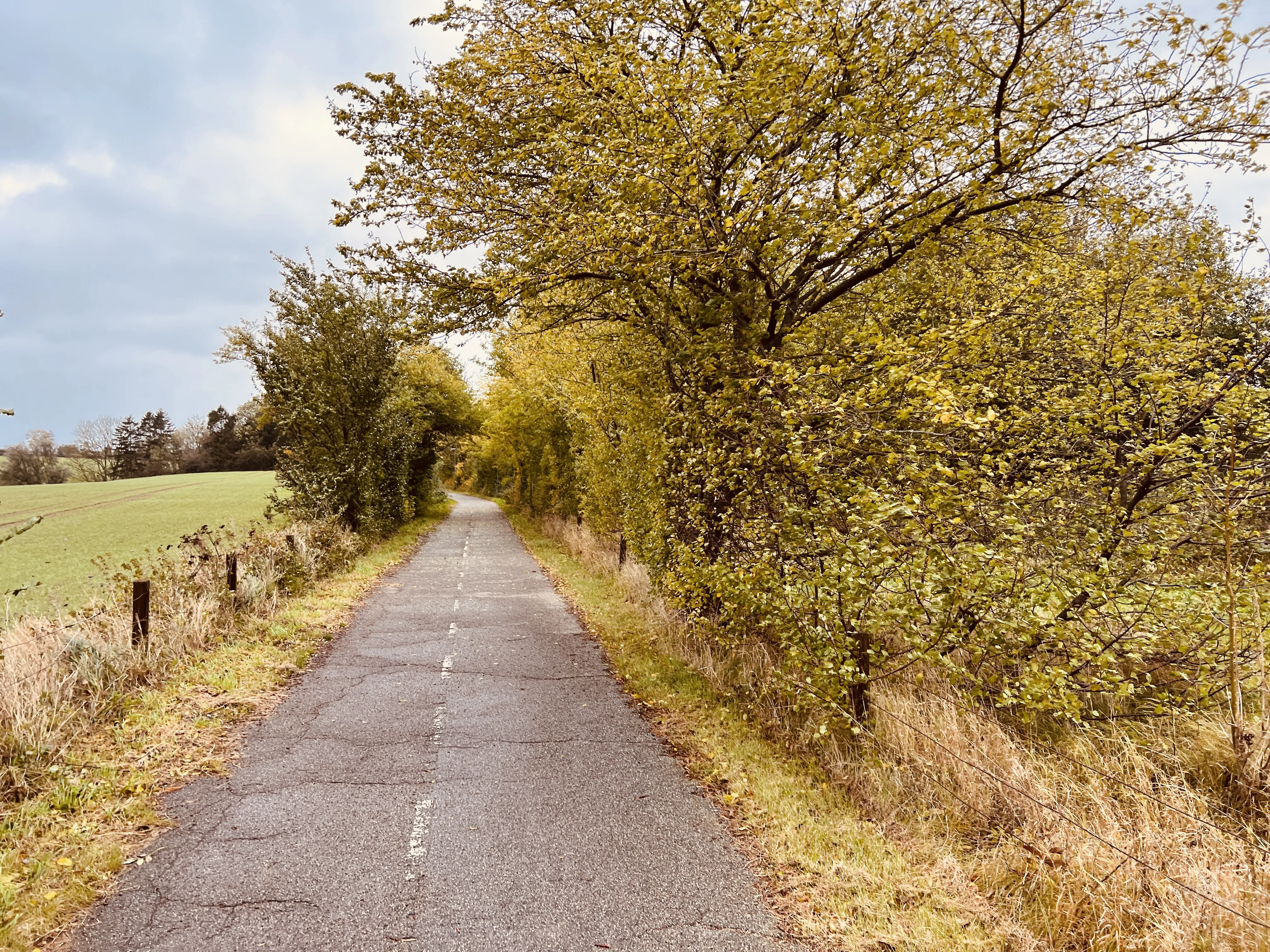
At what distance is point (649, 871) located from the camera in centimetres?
369

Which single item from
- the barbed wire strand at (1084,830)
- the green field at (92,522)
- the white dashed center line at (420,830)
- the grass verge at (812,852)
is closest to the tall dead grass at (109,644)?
the green field at (92,522)

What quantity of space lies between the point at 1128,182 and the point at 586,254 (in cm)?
518

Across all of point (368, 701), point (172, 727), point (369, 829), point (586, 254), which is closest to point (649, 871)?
point (369, 829)

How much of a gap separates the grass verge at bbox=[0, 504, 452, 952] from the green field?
181 centimetres

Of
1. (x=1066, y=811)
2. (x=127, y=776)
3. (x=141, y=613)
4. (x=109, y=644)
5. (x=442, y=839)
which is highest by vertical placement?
(x=141, y=613)

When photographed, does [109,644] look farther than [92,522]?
No

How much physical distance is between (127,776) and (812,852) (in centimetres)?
514

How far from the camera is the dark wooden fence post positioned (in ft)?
21.5

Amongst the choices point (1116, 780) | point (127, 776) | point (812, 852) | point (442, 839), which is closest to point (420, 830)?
point (442, 839)

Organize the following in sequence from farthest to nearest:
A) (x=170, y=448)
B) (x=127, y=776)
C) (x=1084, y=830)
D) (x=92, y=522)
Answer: (x=170, y=448), (x=92, y=522), (x=127, y=776), (x=1084, y=830)

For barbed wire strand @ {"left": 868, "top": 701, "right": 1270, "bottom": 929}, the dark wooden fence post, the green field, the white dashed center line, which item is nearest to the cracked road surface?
the white dashed center line

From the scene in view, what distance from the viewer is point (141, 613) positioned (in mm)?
6602

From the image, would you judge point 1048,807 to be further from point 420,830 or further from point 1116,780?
point 420,830

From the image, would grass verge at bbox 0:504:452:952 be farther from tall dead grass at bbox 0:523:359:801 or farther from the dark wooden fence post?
the dark wooden fence post
